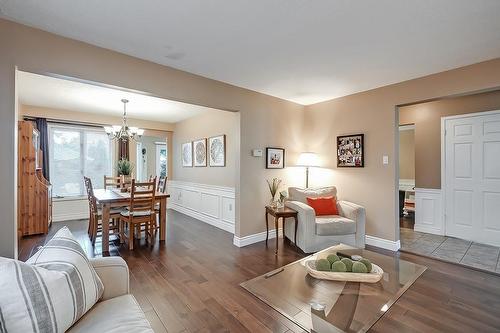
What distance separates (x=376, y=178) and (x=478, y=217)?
1783 millimetres

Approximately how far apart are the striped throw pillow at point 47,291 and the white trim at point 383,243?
3.65 m

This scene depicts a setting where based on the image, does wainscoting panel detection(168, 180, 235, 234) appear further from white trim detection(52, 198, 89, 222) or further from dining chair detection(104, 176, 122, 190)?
white trim detection(52, 198, 89, 222)

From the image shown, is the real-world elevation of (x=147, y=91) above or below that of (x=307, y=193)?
above

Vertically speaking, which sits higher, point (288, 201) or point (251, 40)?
point (251, 40)

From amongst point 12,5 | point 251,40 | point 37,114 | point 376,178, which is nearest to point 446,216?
point 376,178

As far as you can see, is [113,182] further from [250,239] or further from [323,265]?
[323,265]

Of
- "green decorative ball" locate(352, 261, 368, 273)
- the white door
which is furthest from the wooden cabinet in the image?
the white door

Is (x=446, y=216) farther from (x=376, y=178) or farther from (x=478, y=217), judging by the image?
(x=376, y=178)

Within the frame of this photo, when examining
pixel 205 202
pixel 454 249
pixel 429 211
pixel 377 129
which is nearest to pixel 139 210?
pixel 205 202

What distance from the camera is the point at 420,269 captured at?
197cm

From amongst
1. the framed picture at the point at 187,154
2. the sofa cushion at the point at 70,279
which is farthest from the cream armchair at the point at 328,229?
the framed picture at the point at 187,154

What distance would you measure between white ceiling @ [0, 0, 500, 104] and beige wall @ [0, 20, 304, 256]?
0.39ft

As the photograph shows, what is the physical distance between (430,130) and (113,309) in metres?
5.24

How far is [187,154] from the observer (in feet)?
19.9
